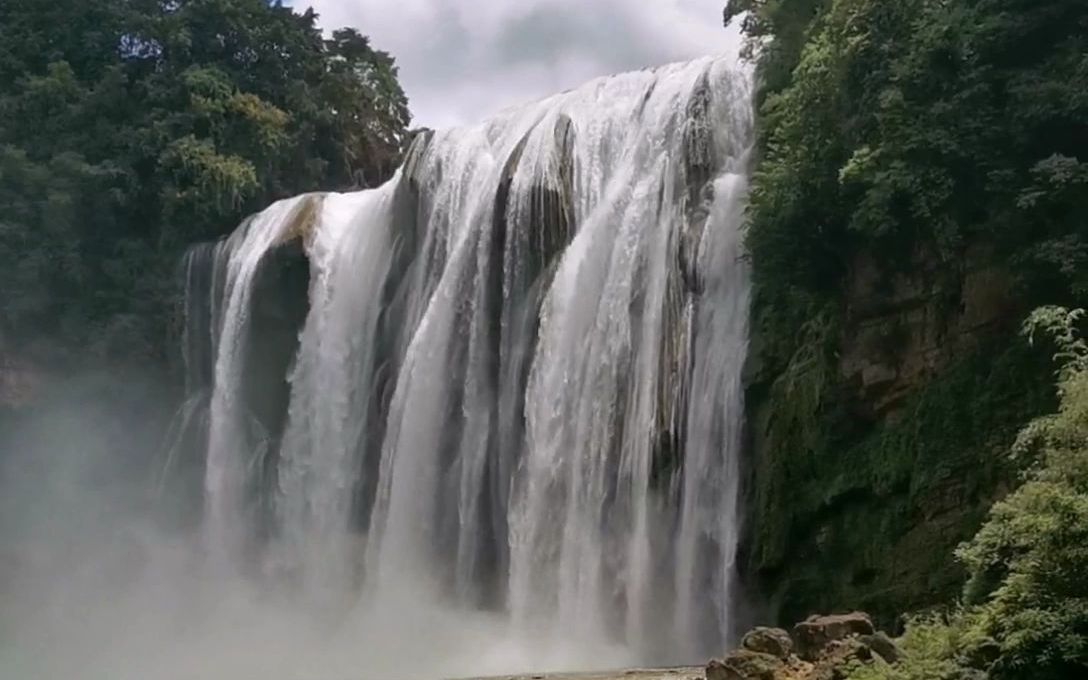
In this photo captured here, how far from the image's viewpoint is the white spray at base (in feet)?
56.0

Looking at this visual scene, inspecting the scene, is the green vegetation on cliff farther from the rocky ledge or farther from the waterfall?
the rocky ledge

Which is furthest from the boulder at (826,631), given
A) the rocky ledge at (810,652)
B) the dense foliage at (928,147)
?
the dense foliage at (928,147)

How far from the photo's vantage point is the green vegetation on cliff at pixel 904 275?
1309 centimetres

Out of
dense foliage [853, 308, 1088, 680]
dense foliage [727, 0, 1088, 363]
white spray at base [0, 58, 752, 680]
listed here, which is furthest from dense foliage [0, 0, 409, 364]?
dense foliage [853, 308, 1088, 680]

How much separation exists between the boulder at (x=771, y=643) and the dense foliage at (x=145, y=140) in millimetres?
22629

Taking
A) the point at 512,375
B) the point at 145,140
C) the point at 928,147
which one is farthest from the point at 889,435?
the point at 145,140

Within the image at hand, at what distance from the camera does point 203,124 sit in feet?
105

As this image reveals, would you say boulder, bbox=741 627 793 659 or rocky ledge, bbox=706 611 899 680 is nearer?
rocky ledge, bbox=706 611 899 680

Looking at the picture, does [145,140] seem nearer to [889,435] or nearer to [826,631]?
[889,435]

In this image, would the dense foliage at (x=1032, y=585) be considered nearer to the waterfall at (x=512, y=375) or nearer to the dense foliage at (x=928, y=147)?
the dense foliage at (x=928, y=147)

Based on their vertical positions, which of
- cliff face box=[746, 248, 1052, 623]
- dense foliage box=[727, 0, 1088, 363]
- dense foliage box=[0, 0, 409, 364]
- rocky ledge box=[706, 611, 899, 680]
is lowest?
rocky ledge box=[706, 611, 899, 680]

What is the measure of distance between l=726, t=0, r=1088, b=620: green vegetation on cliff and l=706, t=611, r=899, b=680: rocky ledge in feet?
8.60

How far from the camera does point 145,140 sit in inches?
1238

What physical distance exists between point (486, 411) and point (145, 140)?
15301 mm
